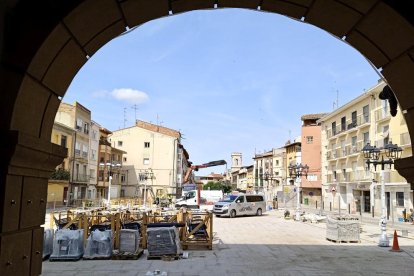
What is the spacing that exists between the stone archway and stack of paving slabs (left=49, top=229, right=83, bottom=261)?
347 inches

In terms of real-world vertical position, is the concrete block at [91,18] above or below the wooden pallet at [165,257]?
above

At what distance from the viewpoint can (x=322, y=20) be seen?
13.9 ft

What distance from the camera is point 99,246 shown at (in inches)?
496

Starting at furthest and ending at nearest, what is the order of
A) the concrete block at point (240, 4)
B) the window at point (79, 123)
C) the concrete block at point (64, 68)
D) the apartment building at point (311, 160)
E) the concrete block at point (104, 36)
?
the apartment building at point (311, 160) → the window at point (79, 123) → the concrete block at point (240, 4) → the concrete block at point (104, 36) → the concrete block at point (64, 68)

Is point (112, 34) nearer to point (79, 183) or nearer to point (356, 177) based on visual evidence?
point (356, 177)

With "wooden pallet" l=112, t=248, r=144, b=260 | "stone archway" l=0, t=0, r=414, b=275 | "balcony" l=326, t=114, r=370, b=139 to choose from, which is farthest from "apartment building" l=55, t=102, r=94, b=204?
"stone archway" l=0, t=0, r=414, b=275

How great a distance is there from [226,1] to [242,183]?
478 feet

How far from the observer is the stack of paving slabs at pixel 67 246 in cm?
1210

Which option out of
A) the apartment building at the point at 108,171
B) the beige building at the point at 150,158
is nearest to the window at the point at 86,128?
the apartment building at the point at 108,171

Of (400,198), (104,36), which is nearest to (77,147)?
(400,198)

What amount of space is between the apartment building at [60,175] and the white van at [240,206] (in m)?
18.4

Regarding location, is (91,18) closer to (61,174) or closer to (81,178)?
(61,174)

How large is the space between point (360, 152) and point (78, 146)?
33.6m

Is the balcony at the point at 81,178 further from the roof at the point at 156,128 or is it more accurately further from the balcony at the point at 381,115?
the balcony at the point at 381,115
